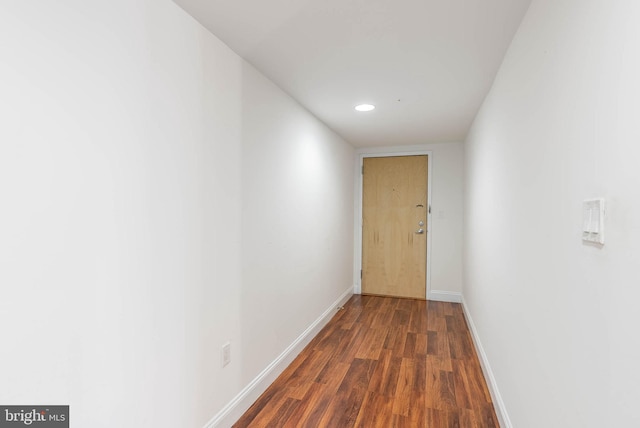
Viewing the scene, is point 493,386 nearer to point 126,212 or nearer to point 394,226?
point 126,212

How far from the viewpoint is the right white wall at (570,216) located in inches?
28.0

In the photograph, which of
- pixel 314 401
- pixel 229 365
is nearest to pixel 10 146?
pixel 229 365

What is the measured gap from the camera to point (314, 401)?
2078 millimetres

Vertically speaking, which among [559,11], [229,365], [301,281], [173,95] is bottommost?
[229,365]

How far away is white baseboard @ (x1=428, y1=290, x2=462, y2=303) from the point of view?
4.33 m

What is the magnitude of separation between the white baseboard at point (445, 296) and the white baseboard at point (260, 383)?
6.10 ft

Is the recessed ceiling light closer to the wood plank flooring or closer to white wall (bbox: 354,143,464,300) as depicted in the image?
white wall (bbox: 354,143,464,300)

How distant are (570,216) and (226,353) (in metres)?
1.70

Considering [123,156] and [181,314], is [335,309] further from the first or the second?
[123,156]

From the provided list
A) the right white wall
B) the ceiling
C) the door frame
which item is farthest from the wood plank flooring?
the ceiling

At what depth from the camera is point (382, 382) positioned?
230 centimetres

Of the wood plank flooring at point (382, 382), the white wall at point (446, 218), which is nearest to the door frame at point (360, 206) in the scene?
the white wall at point (446, 218)

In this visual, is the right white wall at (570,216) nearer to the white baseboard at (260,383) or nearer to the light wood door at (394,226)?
the white baseboard at (260,383)

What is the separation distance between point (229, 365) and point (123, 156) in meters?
1.25
